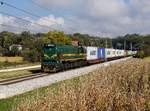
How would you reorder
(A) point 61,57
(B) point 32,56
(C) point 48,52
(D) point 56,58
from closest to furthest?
1. (D) point 56,58
2. (A) point 61,57
3. (C) point 48,52
4. (B) point 32,56

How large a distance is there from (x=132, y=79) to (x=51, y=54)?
109 ft

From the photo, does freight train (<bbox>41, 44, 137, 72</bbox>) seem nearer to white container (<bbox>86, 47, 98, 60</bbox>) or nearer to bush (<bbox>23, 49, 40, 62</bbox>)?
white container (<bbox>86, 47, 98, 60</bbox>)

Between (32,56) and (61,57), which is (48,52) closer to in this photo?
(61,57)

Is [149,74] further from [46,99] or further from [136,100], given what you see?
[46,99]

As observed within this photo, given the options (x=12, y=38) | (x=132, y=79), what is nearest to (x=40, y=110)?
(x=132, y=79)

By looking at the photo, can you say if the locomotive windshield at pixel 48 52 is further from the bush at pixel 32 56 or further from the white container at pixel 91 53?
the bush at pixel 32 56

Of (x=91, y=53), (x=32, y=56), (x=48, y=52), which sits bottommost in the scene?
(x=32, y=56)

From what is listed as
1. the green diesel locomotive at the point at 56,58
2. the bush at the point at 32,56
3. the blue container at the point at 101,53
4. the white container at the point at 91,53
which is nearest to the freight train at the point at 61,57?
the green diesel locomotive at the point at 56,58

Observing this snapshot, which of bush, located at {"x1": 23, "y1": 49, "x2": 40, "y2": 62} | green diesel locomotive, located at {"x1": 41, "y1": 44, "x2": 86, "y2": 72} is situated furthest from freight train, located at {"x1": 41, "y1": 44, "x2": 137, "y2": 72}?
bush, located at {"x1": 23, "y1": 49, "x2": 40, "y2": 62}

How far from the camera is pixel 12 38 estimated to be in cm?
15300

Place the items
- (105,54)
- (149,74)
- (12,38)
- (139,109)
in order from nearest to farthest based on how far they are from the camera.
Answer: (139,109), (149,74), (105,54), (12,38)

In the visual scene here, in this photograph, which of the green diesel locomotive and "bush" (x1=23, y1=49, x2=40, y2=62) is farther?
"bush" (x1=23, y1=49, x2=40, y2=62)

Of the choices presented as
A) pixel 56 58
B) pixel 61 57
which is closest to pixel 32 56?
pixel 61 57

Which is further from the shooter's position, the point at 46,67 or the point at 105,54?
the point at 105,54
